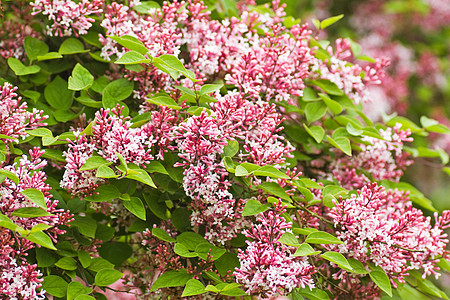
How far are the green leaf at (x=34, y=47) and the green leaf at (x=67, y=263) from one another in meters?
0.63

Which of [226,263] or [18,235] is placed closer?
[18,235]

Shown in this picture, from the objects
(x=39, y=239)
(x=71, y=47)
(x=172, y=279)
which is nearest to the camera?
(x=39, y=239)

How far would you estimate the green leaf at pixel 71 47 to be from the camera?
1.53 metres

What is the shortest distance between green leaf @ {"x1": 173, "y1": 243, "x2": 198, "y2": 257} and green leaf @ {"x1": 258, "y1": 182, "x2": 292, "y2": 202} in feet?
0.81

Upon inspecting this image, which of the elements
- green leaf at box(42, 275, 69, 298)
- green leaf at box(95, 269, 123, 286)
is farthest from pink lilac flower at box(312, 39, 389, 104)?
green leaf at box(42, 275, 69, 298)

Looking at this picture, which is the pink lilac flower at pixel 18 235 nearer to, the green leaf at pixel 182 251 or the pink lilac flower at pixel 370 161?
the green leaf at pixel 182 251

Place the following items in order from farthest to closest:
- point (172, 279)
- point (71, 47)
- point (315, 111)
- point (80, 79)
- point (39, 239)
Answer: point (315, 111) → point (71, 47) → point (80, 79) → point (172, 279) → point (39, 239)

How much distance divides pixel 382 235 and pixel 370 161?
1.45ft

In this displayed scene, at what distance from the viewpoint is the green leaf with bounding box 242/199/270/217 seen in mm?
1275

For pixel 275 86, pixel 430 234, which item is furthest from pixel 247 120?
pixel 430 234

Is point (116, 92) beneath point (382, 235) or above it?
above

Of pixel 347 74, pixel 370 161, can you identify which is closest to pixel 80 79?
pixel 347 74

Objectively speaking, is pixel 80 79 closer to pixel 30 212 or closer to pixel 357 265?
pixel 30 212

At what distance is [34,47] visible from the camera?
1585 mm
